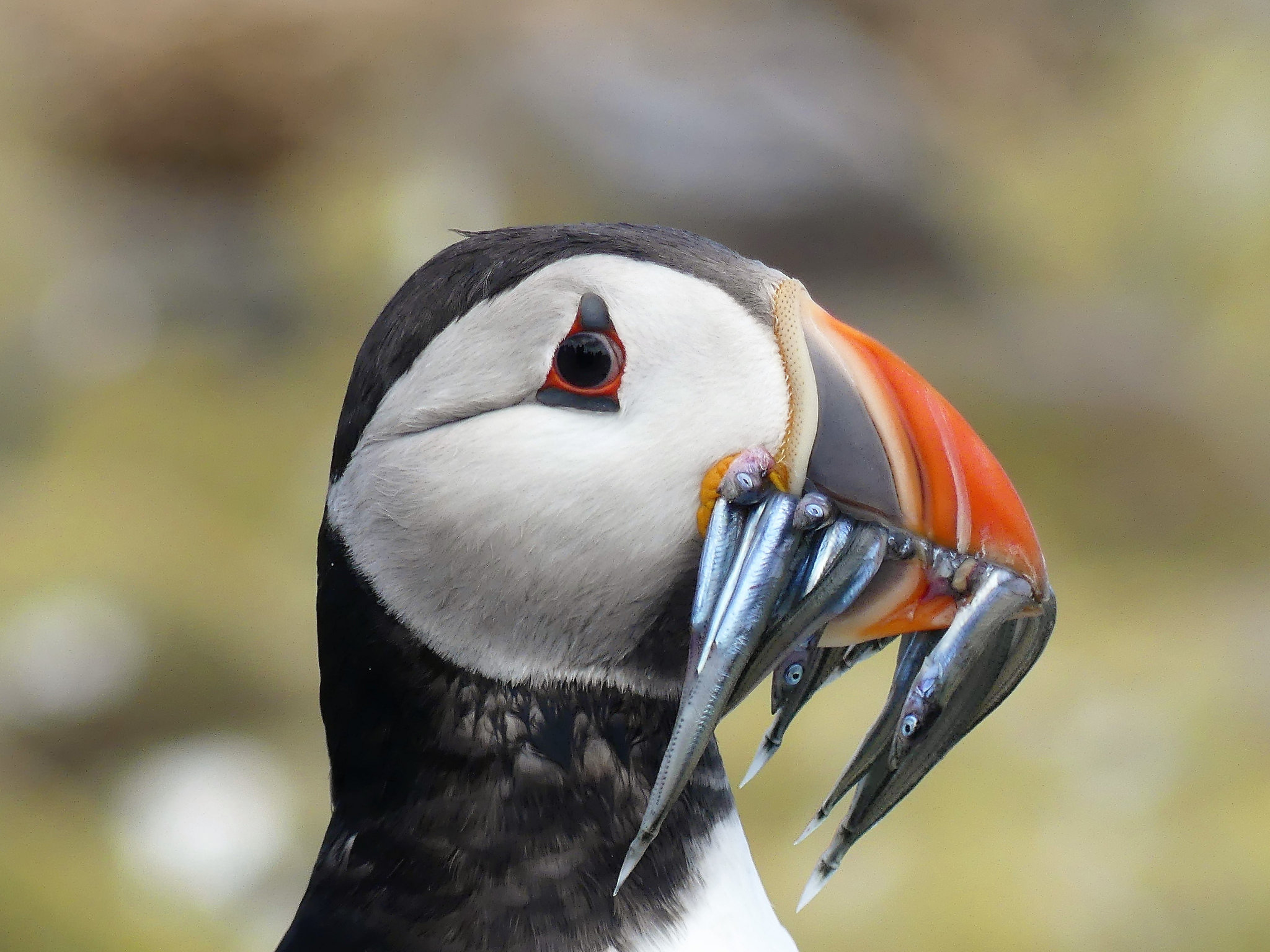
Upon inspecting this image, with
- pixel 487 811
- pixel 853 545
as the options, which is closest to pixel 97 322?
pixel 487 811

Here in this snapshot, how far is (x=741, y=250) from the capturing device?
6605mm

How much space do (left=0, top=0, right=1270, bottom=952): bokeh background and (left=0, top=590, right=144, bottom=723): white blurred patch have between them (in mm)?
15

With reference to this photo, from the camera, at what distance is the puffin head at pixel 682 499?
1391mm

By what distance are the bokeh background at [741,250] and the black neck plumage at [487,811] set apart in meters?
2.75

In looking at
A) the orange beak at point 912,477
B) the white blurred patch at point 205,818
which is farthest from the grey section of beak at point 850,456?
the white blurred patch at point 205,818

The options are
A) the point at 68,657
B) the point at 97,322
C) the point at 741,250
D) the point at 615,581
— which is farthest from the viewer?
the point at 97,322

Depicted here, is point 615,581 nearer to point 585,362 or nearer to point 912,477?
point 585,362

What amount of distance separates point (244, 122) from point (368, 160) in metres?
0.85

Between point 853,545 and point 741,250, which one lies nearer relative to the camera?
point 853,545

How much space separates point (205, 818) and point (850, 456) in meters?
3.67

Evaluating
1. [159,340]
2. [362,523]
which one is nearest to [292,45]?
[159,340]

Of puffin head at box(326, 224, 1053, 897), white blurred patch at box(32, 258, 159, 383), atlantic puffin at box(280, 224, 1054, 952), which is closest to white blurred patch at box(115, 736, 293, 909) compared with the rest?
white blurred patch at box(32, 258, 159, 383)

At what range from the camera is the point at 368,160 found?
6988 millimetres

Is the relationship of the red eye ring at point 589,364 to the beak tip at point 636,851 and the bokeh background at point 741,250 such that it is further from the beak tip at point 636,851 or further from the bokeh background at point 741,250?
the bokeh background at point 741,250
